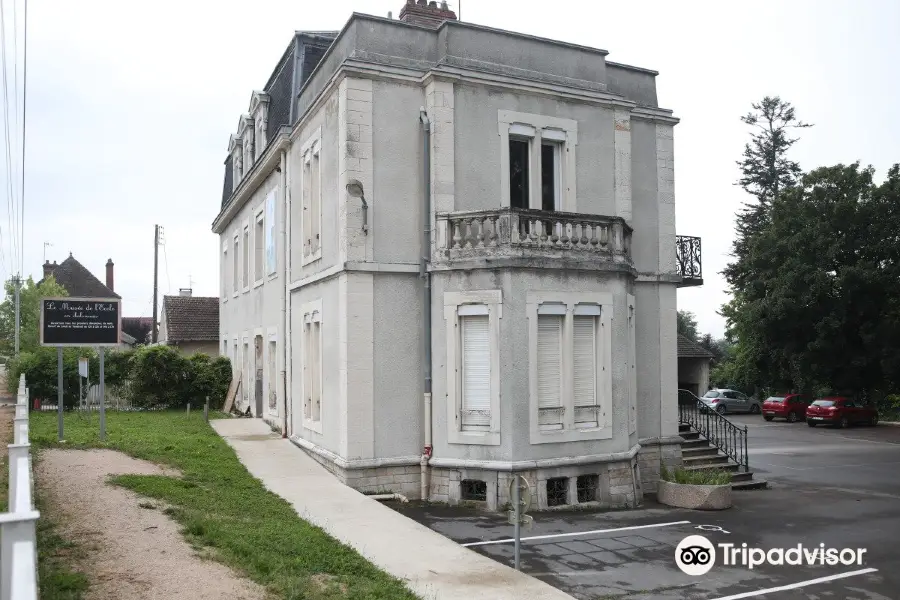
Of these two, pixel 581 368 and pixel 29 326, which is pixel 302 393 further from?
pixel 29 326

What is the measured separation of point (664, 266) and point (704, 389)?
28.3m

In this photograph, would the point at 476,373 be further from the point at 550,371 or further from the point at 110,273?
the point at 110,273

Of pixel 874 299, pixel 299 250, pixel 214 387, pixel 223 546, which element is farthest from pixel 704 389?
pixel 223 546

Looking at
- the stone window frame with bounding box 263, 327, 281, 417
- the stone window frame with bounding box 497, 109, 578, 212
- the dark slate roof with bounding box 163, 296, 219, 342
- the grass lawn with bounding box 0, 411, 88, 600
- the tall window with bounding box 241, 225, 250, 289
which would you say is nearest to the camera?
the grass lawn with bounding box 0, 411, 88, 600

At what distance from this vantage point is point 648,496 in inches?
616

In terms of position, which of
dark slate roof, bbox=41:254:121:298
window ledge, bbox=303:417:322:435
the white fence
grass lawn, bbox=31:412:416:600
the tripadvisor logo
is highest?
dark slate roof, bbox=41:254:121:298

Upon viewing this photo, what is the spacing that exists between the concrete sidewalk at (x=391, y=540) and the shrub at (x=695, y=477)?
6.17 meters

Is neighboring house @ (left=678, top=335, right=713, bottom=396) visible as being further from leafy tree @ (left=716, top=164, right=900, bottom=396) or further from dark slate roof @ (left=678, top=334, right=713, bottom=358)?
leafy tree @ (left=716, top=164, right=900, bottom=396)

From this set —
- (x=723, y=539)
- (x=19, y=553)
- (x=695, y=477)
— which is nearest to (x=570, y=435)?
(x=695, y=477)

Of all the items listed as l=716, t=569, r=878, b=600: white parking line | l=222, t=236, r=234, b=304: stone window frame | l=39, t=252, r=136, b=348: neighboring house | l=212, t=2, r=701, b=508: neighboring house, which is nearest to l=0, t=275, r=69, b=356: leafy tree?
l=39, t=252, r=136, b=348: neighboring house

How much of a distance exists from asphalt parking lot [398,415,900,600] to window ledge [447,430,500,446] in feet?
3.86

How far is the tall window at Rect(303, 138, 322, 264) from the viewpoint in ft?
53.1

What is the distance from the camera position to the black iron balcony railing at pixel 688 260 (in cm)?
1752

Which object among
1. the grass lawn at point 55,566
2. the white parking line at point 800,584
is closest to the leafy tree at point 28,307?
the grass lawn at point 55,566
